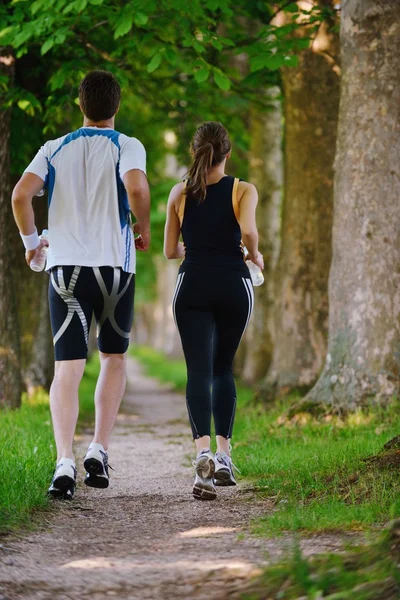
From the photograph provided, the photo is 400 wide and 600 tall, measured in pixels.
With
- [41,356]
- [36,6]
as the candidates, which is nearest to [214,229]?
[36,6]

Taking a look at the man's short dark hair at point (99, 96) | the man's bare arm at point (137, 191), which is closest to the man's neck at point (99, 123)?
the man's short dark hair at point (99, 96)

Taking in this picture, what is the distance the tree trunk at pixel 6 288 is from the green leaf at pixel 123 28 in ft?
6.88

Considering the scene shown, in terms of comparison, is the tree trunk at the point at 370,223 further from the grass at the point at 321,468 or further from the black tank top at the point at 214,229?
the black tank top at the point at 214,229

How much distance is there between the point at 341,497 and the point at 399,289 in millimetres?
3730

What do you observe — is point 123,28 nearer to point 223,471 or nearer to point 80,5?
point 80,5

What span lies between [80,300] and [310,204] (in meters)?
6.41

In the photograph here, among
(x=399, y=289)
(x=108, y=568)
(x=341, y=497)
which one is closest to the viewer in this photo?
(x=108, y=568)

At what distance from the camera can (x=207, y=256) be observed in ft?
18.3

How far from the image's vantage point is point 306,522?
4375mm

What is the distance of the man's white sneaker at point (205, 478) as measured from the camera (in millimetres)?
5375

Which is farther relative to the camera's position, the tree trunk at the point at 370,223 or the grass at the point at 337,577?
the tree trunk at the point at 370,223

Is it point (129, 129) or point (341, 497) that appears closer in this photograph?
point (341, 497)

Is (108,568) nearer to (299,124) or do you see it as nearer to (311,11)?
(311,11)

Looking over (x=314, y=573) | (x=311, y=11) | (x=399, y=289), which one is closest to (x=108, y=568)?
(x=314, y=573)
